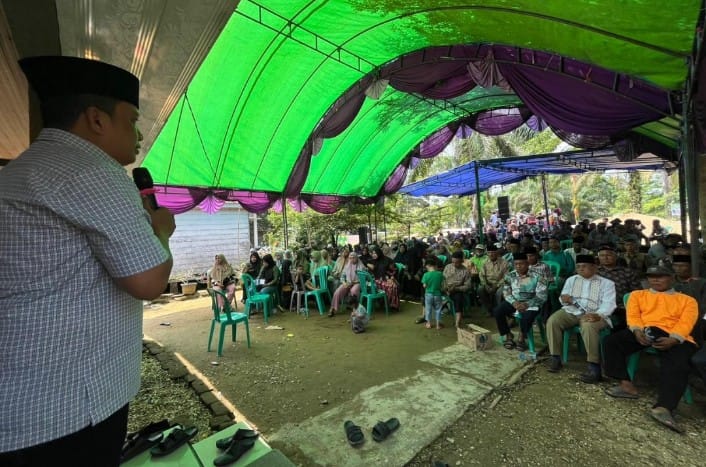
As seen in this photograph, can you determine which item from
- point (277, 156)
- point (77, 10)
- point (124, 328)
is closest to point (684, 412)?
point (124, 328)

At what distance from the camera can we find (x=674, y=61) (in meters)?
3.31

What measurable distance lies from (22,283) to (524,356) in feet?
14.5

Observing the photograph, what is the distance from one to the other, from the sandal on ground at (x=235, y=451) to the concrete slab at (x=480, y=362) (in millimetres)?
2508

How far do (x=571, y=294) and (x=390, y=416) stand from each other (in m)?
2.52

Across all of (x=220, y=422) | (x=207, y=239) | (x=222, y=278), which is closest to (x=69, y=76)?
(x=220, y=422)

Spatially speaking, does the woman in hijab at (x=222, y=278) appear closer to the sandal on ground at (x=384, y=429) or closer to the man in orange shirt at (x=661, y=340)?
the sandal on ground at (x=384, y=429)

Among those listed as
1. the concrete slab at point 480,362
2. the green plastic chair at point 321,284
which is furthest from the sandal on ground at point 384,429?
the green plastic chair at point 321,284

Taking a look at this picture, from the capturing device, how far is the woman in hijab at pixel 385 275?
6578 mm

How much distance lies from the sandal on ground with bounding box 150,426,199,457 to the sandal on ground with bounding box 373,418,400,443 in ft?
4.40

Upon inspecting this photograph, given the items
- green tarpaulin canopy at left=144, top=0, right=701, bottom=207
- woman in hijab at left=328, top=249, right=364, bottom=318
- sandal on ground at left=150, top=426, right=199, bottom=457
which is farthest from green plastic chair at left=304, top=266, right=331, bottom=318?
sandal on ground at left=150, top=426, right=199, bottom=457

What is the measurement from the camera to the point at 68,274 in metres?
0.79

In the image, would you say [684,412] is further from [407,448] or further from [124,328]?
[124,328]

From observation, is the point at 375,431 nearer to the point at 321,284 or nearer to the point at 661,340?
the point at 661,340

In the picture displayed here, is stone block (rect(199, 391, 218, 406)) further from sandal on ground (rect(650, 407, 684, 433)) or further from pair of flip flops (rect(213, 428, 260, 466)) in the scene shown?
sandal on ground (rect(650, 407, 684, 433))
